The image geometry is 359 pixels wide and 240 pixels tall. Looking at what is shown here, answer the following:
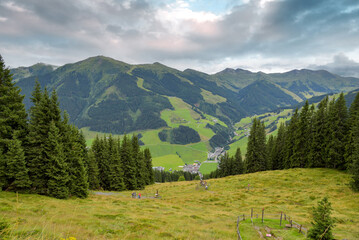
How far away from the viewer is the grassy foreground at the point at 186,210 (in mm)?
13055

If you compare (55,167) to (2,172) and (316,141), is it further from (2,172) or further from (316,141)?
(316,141)

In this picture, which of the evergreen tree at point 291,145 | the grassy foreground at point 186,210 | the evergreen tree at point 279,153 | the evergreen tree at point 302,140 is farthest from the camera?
the evergreen tree at point 279,153

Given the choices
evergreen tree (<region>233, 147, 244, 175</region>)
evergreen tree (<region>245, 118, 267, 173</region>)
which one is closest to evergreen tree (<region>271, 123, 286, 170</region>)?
evergreen tree (<region>245, 118, 267, 173</region>)

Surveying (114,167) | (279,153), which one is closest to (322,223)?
(114,167)

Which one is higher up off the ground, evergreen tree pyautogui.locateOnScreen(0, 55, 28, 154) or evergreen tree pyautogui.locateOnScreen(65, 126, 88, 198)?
evergreen tree pyautogui.locateOnScreen(0, 55, 28, 154)

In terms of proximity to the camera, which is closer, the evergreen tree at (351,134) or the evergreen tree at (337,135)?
the evergreen tree at (351,134)

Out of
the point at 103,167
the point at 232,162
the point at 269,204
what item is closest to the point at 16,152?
the point at 103,167

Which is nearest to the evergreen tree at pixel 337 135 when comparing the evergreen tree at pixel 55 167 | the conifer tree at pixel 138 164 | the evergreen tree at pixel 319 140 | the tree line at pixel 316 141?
the tree line at pixel 316 141

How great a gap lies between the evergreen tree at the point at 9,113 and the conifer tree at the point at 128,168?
32.2 m

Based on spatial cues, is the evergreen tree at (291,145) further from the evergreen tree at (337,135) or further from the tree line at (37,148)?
the tree line at (37,148)

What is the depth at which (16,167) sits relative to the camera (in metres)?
23.5

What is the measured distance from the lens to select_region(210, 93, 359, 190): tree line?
4738 centimetres

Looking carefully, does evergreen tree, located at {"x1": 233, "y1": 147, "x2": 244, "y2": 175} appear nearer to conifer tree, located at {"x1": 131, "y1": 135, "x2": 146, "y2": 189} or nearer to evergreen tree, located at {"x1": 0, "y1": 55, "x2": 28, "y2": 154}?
conifer tree, located at {"x1": 131, "y1": 135, "x2": 146, "y2": 189}

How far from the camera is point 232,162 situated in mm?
90812
